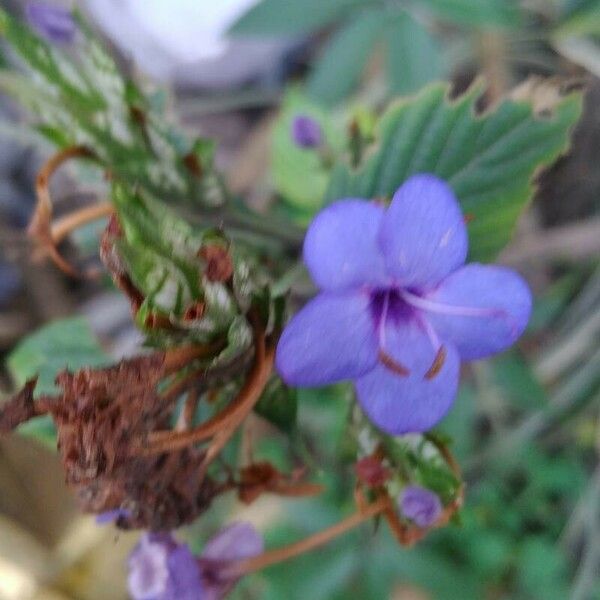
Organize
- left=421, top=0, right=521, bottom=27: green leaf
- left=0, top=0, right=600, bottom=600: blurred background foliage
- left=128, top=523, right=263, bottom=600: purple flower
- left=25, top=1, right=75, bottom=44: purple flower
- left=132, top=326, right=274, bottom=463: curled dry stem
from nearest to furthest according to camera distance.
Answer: left=132, top=326, right=274, bottom=463: curled dry stem, left=128, top=523, right=263, bottom=600: purple flower, left=25, top=1, right=75, bottom=44: purple flower, left=421, top=0, right=521, bottom=27: green leaf, left=0, top=0, right=600, bottom=600: blurred background foliage

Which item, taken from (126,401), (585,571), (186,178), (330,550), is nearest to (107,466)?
(126,401)

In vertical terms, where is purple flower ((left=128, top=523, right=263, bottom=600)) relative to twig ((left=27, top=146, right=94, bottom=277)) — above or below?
below

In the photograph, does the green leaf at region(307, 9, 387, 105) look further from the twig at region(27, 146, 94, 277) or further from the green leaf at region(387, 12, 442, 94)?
the twig at region(27, 146, 94, 277)

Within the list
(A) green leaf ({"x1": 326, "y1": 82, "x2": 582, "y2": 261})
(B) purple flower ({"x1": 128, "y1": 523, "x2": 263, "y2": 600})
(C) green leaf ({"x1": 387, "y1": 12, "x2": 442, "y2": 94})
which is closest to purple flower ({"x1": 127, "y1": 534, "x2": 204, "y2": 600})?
(B) purple flower ({"x1": 128, "y1": 523, "x2": 263, "y2": 600})

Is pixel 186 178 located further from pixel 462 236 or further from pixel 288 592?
pixel 288 592

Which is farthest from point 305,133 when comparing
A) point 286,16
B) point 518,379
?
point 518,379

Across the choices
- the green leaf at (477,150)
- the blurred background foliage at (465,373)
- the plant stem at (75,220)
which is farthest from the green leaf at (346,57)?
the plant stem at (75,220)
